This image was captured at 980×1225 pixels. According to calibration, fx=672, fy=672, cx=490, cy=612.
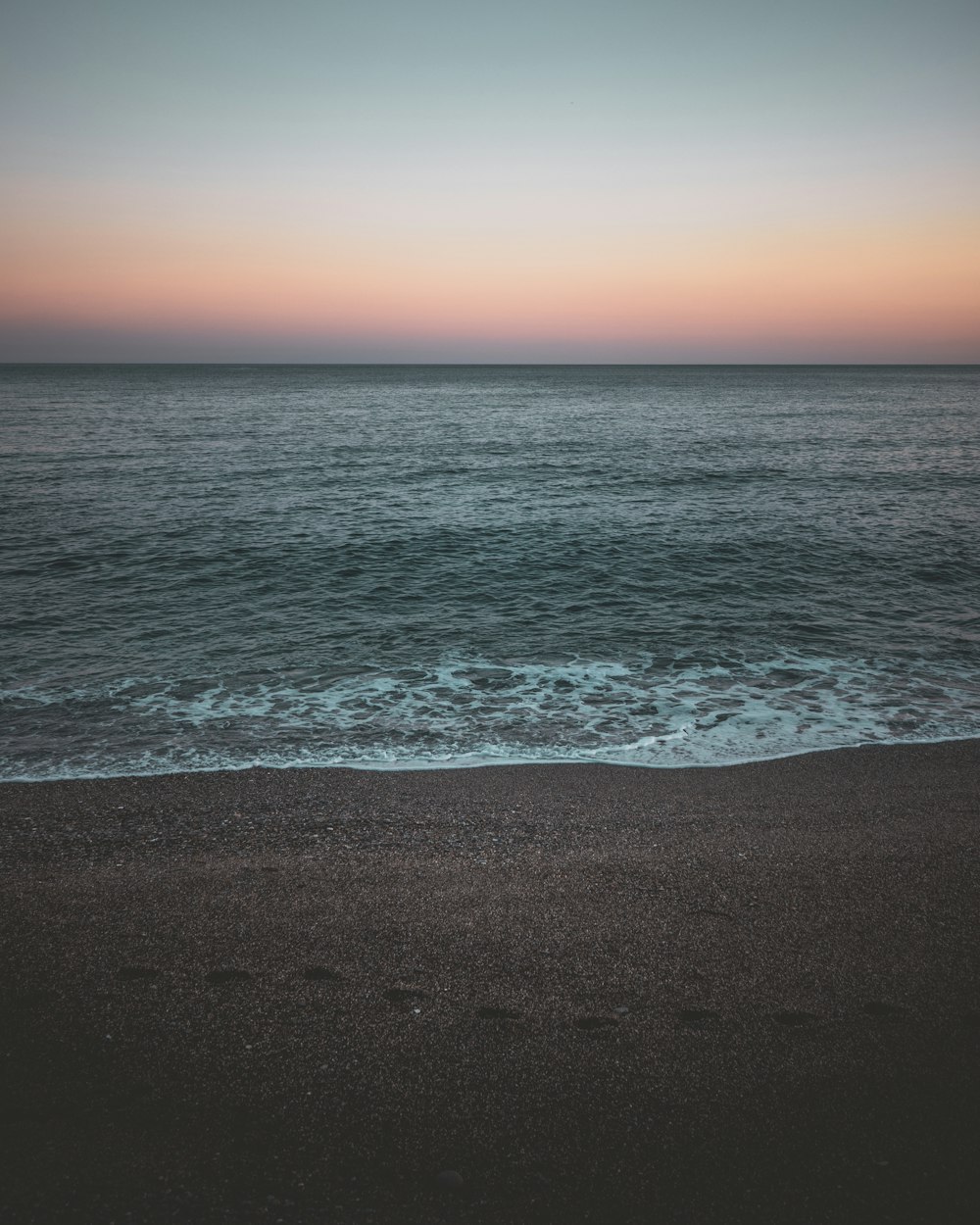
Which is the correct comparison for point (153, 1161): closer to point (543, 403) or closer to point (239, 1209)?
point (239, 1209)

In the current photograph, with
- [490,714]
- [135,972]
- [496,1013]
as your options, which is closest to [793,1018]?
[496,1013]

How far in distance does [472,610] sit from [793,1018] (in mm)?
A: 13217

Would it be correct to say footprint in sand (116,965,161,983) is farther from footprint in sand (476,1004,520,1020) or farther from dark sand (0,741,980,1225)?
footprint in sand (476,1004,520,1020)

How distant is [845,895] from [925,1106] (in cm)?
230

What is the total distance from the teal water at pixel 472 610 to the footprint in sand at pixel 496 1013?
191 inches

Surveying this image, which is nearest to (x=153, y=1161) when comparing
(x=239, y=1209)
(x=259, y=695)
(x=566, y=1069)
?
(x=239, y=1209)

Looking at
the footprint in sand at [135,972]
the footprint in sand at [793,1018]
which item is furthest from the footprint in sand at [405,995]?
the footprint in sand at [793,1018]

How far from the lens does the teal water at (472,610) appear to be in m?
10.8

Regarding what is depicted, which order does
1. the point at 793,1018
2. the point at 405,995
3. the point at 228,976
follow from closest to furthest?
1. the point at 793,1018
2. the point at 405,995
3. the point at 228,976

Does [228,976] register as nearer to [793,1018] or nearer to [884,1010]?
[793,1018]

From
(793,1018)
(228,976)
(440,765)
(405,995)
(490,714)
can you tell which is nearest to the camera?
(793,1018)

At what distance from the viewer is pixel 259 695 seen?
12172 mm

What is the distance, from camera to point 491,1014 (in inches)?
194

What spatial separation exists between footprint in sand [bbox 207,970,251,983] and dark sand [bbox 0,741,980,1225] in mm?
Answer: 17
